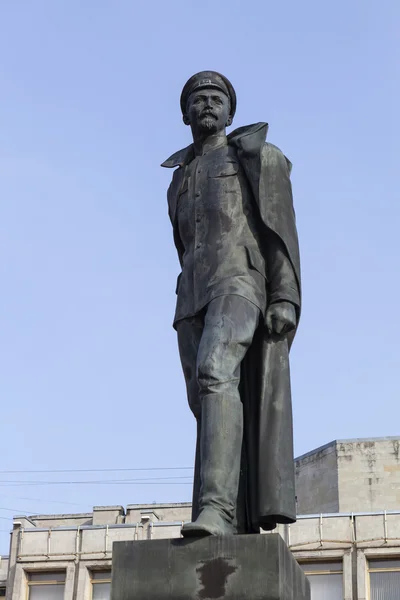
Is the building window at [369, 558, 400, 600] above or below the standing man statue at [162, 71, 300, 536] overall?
above

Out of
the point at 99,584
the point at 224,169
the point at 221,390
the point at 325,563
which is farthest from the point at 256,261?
the point at 99,584

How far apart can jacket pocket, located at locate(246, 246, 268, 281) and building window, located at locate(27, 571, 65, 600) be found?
4664 cm

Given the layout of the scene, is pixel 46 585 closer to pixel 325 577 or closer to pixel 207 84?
pixel 325 577

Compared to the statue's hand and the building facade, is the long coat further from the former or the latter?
the building facade

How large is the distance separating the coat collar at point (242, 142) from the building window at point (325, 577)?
140 feet

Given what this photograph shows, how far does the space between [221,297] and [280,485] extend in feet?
4.89

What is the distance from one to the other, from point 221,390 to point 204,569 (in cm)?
139

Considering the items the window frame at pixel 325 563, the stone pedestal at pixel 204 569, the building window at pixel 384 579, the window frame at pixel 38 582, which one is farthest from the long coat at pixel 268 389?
the window frame at pixel 38 582

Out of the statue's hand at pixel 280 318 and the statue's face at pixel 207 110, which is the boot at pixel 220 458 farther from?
the statue's face at pixel 207 110

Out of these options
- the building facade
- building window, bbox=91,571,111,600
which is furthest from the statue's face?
building window, bbox=91,571,111,600

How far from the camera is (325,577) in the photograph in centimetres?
5306

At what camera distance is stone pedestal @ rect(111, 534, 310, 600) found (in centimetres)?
920

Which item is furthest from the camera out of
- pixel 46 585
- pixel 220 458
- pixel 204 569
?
pixel 46 585

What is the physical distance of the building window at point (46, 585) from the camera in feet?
182
